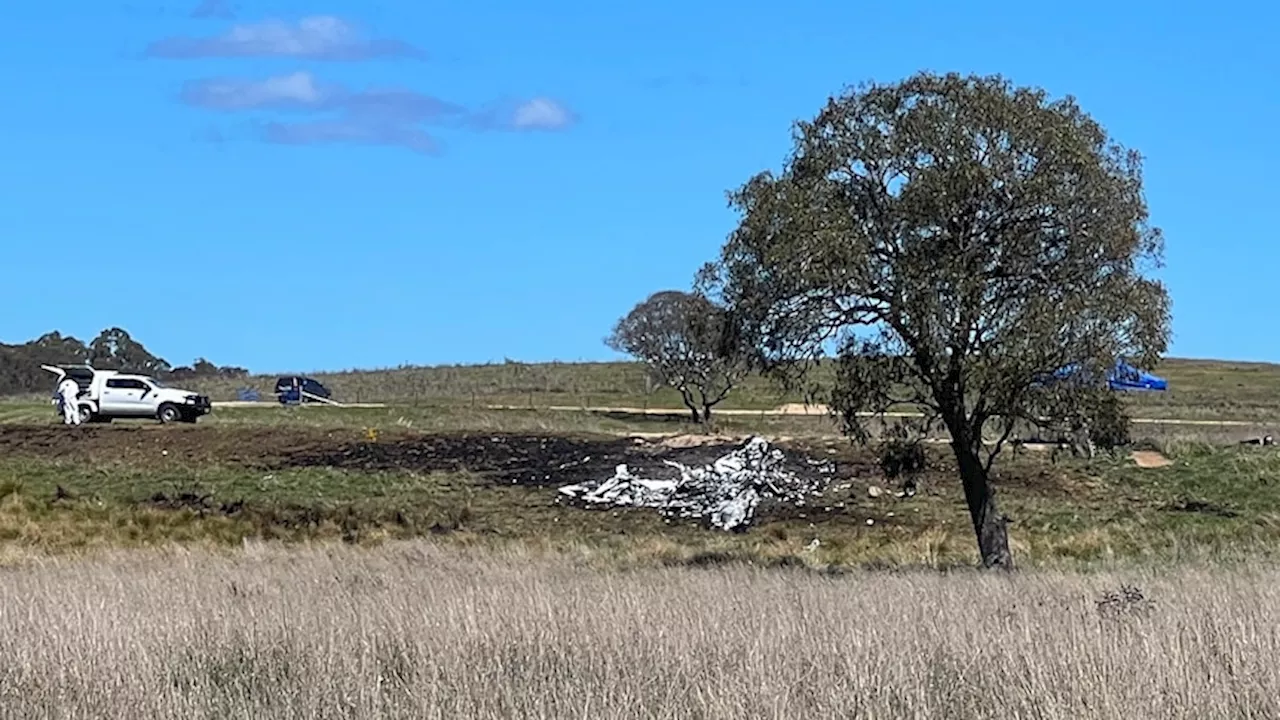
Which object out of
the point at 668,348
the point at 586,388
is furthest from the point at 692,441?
the point at 586,388

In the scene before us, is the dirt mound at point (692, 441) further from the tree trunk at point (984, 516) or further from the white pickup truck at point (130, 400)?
the white pickup truck at point (130, 400)

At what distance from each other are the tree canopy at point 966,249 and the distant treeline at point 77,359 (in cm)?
9243

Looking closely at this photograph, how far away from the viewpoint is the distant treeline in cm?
11406

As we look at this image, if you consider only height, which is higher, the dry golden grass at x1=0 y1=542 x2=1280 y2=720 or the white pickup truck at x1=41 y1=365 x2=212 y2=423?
the white pickup truck at x1=41 y1=365 x2=212 y2=423

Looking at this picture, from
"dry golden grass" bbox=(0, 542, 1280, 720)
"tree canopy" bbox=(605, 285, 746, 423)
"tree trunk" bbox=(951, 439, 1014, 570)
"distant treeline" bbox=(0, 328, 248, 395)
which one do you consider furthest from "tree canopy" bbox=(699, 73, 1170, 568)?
"distant treeline" bbox=(0, 328, 248, 395)

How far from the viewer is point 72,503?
3133cm

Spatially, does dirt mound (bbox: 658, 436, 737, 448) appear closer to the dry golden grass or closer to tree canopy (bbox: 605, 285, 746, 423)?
tree canopy (bbox: 605, 285, 746, 423)

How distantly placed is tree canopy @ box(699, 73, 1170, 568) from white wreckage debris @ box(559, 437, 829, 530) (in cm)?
1021

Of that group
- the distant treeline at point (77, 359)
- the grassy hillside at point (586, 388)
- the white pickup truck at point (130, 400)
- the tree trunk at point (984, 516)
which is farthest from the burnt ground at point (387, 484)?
the distant treeline at point (77, 359)

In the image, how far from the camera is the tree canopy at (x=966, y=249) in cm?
2123

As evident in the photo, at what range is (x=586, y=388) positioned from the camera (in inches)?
3593

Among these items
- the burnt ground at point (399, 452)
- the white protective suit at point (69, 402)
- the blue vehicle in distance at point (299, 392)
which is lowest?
the burnt ground at point (399, 452)

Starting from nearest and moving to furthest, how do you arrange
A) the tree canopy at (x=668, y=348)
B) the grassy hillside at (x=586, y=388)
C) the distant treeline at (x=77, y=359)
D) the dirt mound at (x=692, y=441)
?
the dirt mound at (x=692, y=441) → the tree canopy at (x=668, y=348) → the grassy hillside at (x=586, y=388) → the distant treeline at (x=77, y=359)

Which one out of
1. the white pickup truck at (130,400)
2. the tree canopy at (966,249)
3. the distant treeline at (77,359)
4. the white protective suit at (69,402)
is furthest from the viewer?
the distant treeline at (77,359)
